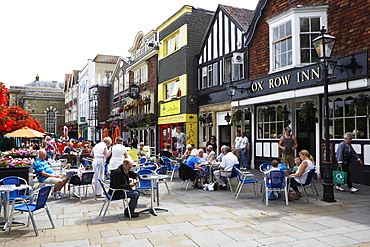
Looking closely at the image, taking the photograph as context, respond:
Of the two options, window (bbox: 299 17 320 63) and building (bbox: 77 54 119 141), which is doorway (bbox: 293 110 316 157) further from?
building (bbox: 77 54 119 141)

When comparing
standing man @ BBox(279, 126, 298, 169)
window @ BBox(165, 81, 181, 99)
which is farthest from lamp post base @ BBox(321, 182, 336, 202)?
window @ BBox(165, 81, 181, 99)

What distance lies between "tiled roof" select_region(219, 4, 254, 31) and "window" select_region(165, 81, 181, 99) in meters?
5.75

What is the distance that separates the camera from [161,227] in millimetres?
5926

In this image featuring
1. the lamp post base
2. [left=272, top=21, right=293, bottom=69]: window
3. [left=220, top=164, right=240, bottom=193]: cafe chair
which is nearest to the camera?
the lamp post base

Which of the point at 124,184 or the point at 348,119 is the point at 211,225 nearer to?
the point at 124,184

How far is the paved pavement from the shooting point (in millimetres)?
5137

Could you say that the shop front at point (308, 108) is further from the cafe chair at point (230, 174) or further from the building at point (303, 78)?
the cafe chair at point (230, 174)

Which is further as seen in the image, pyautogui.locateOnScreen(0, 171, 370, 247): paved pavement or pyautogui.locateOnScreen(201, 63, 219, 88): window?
pyautogui.locateOnScreen(201, 63, 219, 88): window

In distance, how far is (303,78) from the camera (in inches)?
454

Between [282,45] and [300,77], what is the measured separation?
1.75m

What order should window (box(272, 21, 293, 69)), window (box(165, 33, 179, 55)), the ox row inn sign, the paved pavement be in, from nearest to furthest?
the paved pavement → the ox row inn sign → window (box(272, 21, 293, 69)) → window (box(165, 33, 179, 55))

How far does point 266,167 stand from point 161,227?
14.1ft

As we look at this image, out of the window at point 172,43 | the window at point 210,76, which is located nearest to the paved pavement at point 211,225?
the window at point 210,76

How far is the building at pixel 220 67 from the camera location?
1592 centimetres
